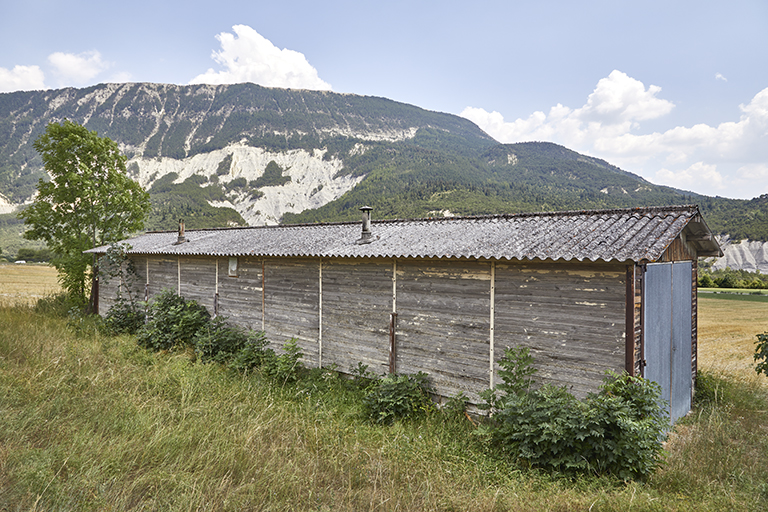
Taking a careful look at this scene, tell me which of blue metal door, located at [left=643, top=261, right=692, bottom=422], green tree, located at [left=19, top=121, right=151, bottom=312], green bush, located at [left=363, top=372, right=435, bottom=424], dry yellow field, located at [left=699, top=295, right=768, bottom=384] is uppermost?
green tree, located at [left=19, top=121, right=151, bottom=312]

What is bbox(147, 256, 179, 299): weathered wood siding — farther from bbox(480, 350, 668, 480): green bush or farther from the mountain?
the mountain

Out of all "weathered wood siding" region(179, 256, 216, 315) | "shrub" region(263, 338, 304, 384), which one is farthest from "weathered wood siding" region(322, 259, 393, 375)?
"weathered wood siding" region(179, 256, 216, 315)

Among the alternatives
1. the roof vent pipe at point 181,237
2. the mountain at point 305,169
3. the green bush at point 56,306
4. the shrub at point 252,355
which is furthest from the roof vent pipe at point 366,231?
the mountain at point 305,169

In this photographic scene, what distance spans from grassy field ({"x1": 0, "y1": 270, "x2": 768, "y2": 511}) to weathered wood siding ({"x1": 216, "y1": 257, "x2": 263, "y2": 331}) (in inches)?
114

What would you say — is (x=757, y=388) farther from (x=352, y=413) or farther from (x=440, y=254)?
(x=352, y=413)

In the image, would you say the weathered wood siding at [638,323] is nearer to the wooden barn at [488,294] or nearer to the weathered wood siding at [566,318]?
the wooden barn at [488,294]

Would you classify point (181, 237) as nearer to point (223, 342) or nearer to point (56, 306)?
point (223, 342)

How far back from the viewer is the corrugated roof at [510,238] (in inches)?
226

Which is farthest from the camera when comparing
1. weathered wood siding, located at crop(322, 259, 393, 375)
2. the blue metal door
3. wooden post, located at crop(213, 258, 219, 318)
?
wooden post, located at crop(213, 258, 219, 318)

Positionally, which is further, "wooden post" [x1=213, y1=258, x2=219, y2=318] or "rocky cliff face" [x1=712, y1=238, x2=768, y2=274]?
"rocky cliff face" [x1=712, y1=238, x2=768, y2=274]

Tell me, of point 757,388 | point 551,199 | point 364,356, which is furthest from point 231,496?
point 551,199

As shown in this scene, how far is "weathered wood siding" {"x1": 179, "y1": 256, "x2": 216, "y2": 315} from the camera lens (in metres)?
11.4

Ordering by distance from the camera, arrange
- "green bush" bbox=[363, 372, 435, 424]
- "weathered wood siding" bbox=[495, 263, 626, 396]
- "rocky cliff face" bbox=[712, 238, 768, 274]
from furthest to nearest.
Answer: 1. "rocky cliff face" bbox=[712, 238, 768, 274]
2. "green bush" bbox=[363, 372, 435, 424]
3. "weathered wood siding" bbox=[495, 263, 626, 396]

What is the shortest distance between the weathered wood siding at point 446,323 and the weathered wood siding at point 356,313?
0.38 m
